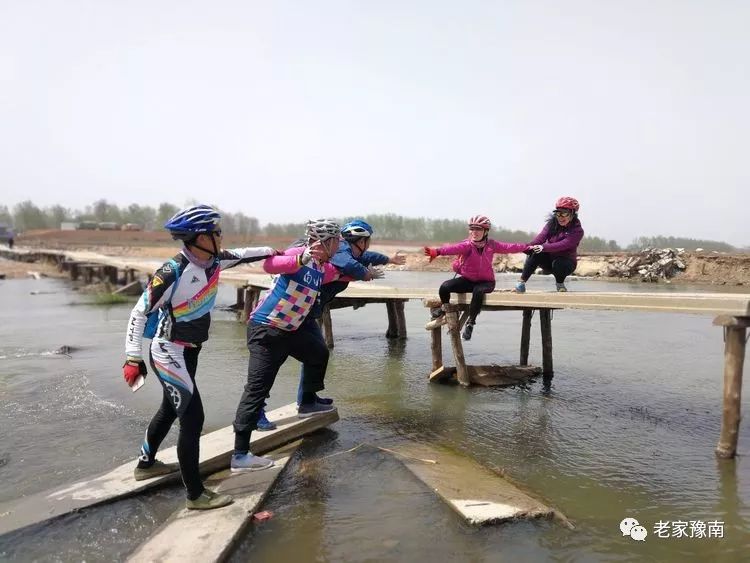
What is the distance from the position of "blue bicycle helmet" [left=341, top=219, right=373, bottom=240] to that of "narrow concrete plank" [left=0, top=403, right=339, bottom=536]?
1.93 metres

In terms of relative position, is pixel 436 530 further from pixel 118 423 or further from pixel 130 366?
pixel 118 423

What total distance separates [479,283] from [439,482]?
3485 millimetres

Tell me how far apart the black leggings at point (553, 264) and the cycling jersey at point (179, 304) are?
518cm

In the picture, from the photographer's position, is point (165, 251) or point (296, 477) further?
point (165, 251)

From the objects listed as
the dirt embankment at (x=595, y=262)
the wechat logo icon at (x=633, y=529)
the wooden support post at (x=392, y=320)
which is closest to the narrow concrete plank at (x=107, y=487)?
the wechat logo icon at (x=633, y=529)

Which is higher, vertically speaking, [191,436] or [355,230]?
[355,230]

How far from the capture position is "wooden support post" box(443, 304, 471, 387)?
7.92 meters

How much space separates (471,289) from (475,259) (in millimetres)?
517

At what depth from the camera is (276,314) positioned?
4.55 meters

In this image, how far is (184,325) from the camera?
3.69m

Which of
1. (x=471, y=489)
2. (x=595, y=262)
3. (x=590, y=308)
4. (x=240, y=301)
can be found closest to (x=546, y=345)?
(x=590, y=308)

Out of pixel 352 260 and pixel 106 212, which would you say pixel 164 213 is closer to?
pixel 106 212

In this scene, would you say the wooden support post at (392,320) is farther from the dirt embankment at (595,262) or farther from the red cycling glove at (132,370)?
the red cycling glove at (132,370)

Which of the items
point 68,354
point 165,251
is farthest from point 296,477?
point 165,251
